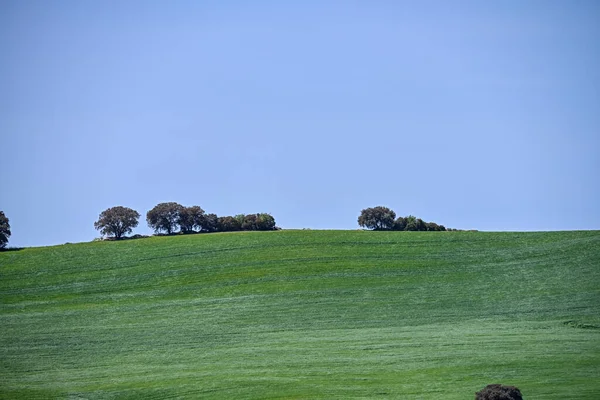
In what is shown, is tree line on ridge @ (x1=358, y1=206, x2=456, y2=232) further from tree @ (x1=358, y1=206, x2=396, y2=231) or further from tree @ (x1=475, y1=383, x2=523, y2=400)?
tree @ (x1=475, y1=383, x2=523, y2=400)

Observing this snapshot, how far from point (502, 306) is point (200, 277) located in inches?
642

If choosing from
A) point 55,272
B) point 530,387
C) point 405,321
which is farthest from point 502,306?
point 55,272

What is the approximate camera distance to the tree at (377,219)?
5394cm

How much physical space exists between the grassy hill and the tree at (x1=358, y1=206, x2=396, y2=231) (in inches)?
139

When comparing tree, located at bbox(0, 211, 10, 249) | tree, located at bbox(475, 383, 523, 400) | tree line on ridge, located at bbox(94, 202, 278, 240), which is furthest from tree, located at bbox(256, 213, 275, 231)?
tree, located at bbox(475, 383, 523, 400)

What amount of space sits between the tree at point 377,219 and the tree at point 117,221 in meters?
15.7

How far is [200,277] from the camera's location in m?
43.2

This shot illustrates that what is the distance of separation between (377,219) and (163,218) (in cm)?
1490

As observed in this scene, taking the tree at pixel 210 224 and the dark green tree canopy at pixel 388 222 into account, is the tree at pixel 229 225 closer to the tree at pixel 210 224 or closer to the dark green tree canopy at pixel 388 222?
the tree at pixel 210 224

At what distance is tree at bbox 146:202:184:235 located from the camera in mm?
54562

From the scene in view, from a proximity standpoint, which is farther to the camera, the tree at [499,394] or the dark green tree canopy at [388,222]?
the dark green tree canopy at [388,222]

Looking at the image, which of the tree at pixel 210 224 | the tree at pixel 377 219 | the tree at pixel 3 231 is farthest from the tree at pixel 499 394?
the tree at pixel 3 231

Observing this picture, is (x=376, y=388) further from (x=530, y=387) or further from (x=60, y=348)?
(x=60, y=348)

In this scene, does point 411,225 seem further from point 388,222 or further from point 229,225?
point 229,225
